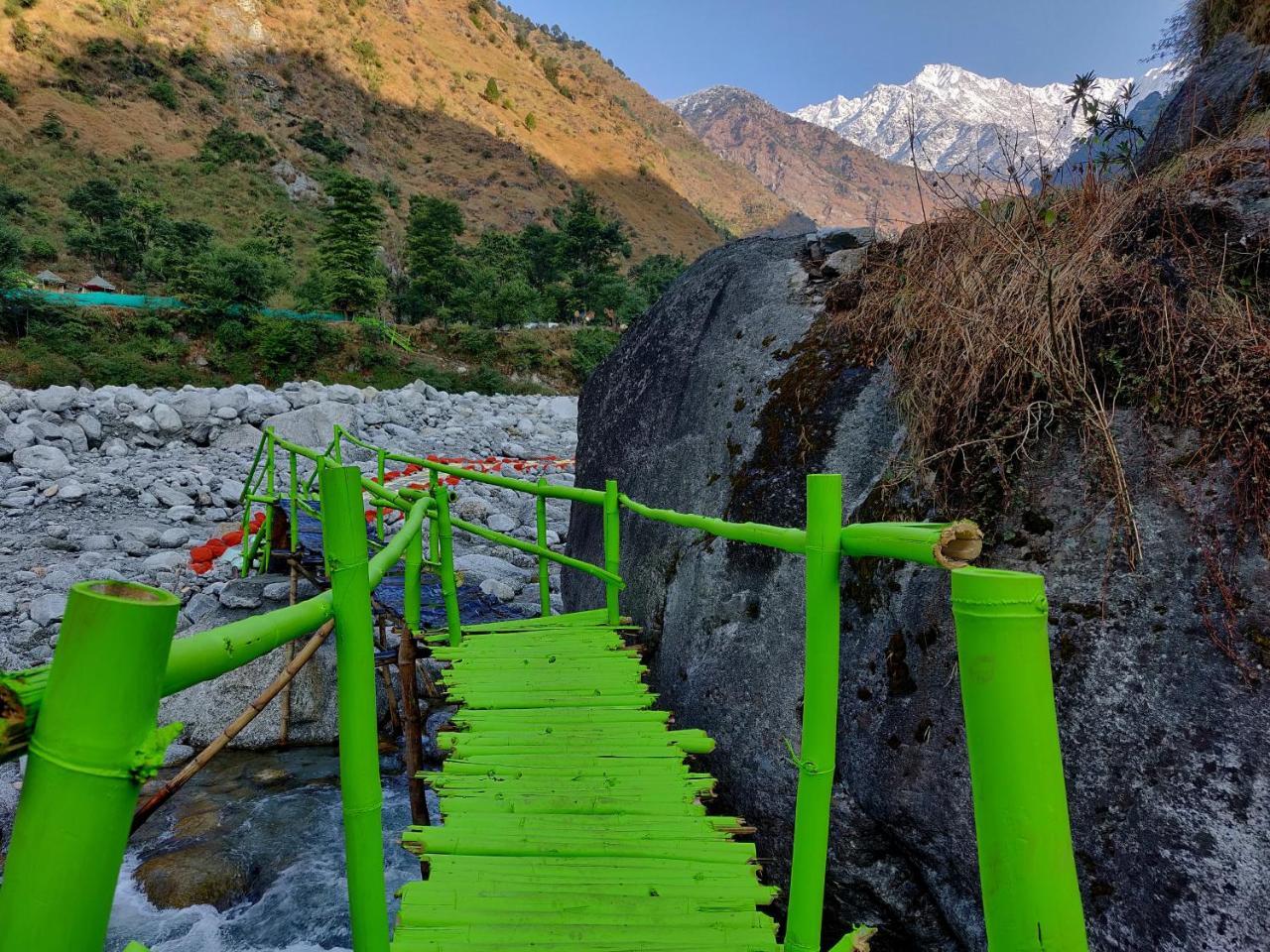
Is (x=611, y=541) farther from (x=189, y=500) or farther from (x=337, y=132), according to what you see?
(x=337, y=132)

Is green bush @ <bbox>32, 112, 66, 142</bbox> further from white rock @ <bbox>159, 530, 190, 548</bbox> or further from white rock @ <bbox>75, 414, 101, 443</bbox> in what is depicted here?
white rock @ <bbox>159, 530, 190, 548</bbox>

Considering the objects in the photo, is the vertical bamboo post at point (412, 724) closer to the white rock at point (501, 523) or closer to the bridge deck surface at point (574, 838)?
the bridge deck surface at point (574, 838)

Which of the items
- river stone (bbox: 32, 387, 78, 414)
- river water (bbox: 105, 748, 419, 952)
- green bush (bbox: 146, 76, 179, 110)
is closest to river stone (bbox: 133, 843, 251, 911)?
river water (bbox: 105, 748, 419, 952)

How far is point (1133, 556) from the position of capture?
73.7 inches

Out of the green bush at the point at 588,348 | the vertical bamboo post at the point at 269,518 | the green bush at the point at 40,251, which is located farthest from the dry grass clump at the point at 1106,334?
the green bush at the point at 40,251

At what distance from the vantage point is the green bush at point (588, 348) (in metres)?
29.1

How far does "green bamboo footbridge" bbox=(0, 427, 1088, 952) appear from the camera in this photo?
1.82ft

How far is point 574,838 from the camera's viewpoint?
2.07m

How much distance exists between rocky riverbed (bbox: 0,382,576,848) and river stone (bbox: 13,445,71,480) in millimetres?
25

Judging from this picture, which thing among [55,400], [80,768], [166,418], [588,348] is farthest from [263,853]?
[588,348]

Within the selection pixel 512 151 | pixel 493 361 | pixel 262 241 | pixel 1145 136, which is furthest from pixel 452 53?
pixel 1145 136

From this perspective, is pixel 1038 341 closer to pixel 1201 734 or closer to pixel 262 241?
pixel 1201 734

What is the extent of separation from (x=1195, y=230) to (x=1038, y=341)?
82cm

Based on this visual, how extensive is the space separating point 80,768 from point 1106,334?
9.10ft
